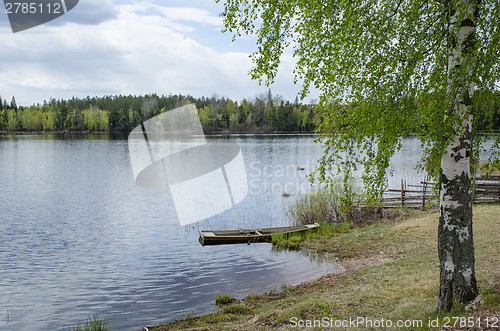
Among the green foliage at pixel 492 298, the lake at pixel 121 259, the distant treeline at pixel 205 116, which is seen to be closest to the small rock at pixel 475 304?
the green foliage at pixel 492 298

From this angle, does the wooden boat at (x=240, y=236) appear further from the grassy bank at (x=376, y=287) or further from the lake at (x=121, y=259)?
the grassy bank at (x=376, y=287)

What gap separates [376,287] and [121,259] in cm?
1165

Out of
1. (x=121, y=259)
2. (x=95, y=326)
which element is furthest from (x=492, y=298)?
(x=121, y=259)

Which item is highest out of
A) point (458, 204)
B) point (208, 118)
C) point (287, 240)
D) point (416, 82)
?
point (208, 118)

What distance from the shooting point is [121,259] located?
18.0m

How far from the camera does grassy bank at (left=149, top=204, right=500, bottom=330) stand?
27.6ft

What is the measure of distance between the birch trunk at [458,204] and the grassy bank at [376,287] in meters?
0.45

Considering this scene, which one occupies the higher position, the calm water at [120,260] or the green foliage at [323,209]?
the green foliage at [323,209]

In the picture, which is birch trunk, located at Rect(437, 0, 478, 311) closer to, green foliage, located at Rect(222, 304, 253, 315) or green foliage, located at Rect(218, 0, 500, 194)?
green foliage, located at Rect(218, 0, 500, 194)

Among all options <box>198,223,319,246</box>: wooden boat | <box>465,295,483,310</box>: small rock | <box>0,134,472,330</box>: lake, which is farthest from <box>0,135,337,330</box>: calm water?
<box>465,295,483,310</box>: small rock

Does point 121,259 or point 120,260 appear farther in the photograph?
point 121,259

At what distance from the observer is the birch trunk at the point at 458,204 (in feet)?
22.0

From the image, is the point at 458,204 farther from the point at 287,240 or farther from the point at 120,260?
the point at 120,260

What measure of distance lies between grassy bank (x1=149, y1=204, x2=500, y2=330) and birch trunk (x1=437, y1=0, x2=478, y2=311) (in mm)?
446
